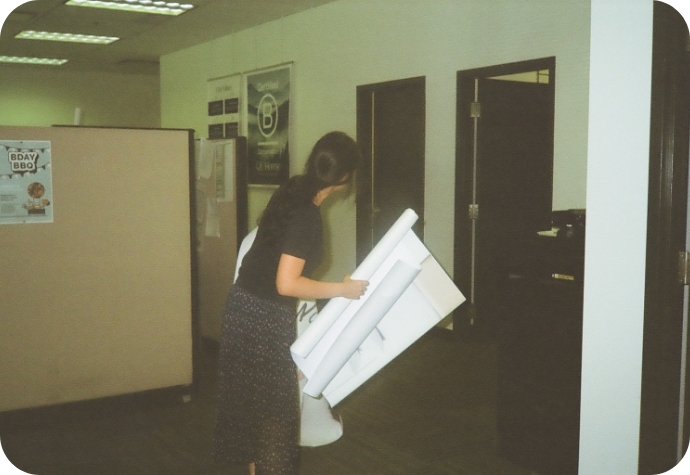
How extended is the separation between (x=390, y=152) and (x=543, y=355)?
3318mm

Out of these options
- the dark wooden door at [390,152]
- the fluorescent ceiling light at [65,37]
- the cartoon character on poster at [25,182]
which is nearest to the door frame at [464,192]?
the dark wooden door at [390,152]

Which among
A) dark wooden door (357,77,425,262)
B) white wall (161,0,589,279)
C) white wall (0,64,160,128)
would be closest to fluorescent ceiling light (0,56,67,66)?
white wall (0,64,160,128)

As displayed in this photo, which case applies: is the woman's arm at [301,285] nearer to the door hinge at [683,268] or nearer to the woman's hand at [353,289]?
the woman's hand at [353,289]

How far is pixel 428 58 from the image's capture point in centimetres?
522

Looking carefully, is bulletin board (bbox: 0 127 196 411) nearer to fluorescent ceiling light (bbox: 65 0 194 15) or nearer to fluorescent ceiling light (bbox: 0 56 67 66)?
fluorescent ceiling light (bbox: 65 0 194 15)

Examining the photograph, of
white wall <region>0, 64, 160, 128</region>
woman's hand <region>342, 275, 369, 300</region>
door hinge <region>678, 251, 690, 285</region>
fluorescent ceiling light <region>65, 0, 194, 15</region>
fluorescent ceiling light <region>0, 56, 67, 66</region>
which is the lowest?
woman's hand <region>342, 275, 369, 300</region>

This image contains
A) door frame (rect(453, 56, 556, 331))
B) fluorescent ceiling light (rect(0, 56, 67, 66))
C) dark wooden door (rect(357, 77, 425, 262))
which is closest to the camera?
door frame (rect(453, 56, 556, 331))

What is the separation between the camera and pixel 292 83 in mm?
6730

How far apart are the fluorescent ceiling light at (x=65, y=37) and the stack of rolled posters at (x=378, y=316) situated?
6996mm

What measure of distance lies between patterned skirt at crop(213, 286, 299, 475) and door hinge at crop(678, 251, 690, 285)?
1.15 metres

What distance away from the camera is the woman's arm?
2.05 metres

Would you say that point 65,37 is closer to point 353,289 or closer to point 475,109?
point 475,109

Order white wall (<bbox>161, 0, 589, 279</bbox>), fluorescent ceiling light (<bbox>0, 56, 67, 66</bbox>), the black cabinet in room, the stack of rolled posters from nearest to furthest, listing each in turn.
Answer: the stack of rolled posters → the black cabinet in room → white wall (<bbox>161, 0, 589, 279</bbox>) → fluorescent ceiling light (<bbox>0, 56, 67, 66</bbox>)

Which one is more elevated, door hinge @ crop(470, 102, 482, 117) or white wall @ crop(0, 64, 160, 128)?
white wall @ crop(0, 64, 160, 128)
